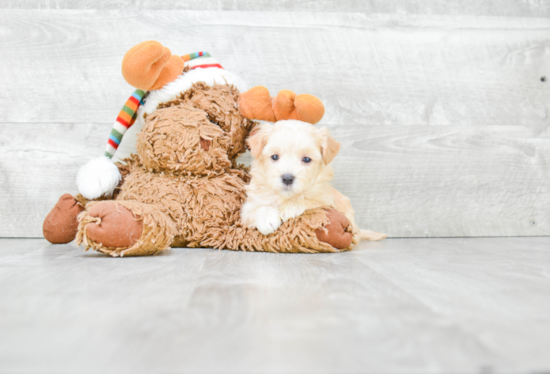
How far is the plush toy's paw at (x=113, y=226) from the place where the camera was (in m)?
0.94

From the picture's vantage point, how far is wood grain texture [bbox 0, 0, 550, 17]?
146 cm

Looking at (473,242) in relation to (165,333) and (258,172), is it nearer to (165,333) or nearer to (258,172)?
(258,172)

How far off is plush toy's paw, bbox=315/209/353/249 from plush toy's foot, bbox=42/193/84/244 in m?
0.72

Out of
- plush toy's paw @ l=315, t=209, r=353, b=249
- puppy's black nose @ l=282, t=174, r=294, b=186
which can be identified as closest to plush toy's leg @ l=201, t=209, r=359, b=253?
plush toy's paw @ l=315, t=209, r=353, b=249

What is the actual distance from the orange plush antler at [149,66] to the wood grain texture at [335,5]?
0.42 m

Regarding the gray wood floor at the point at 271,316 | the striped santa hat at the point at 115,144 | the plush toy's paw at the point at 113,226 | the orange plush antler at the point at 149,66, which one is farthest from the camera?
the striped santa hat at the point at 115,144

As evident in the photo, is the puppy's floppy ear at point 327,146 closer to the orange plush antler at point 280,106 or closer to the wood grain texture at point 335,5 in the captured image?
the orange plush antler at point 280,106

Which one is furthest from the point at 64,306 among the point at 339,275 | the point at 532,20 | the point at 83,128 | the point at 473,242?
the point at 532,20

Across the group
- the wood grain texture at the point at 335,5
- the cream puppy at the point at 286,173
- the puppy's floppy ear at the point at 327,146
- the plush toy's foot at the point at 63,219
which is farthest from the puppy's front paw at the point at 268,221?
the wood grain texture at the point at 335,5

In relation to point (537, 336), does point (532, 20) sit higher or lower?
higher

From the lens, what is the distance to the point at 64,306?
60cm

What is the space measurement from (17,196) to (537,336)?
1.56 meters

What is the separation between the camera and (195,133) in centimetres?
116

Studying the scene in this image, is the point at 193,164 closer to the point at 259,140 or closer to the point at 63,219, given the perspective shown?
the point at 259,140
